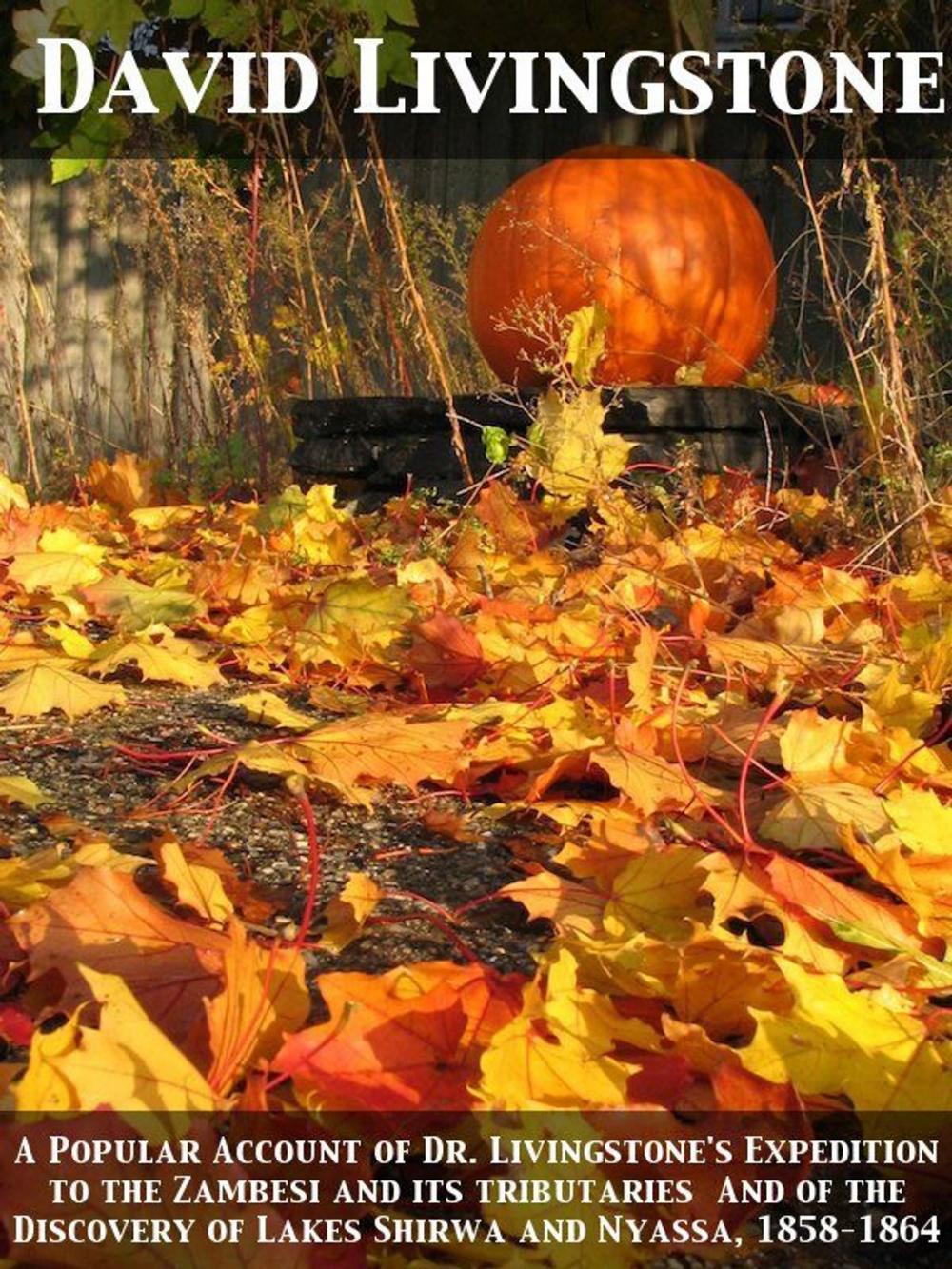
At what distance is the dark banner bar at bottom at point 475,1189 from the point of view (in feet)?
2.42

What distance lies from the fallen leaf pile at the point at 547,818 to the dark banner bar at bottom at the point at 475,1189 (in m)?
0.02

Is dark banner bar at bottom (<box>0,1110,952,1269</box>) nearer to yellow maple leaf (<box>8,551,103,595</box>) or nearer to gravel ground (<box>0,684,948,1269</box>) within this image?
gravel ground (<box>0,684,948,1269</box>)

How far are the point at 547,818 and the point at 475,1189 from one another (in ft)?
2.08

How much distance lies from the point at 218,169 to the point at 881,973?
15.9 ft

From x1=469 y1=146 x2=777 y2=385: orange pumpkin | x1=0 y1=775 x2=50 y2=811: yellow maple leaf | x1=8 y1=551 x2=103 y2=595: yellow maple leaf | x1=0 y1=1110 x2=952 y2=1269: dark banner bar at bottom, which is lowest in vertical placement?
x1=0 y1=1110 x2=952 y2=1269: dark banner bar at bottom

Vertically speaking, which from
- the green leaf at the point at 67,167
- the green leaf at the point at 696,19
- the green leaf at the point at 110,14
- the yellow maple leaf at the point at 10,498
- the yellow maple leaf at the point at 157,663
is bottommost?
the yellow maple leaf at the point at 157,663

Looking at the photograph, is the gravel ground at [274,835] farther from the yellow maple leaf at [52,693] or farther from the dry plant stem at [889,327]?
the dry plant stem at [889,327]

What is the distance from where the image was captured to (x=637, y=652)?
1.56m

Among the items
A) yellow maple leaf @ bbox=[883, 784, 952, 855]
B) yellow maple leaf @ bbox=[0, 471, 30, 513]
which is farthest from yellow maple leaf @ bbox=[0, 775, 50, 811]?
yellow maple leaf @ bbox=[0, 471, 30, 513]

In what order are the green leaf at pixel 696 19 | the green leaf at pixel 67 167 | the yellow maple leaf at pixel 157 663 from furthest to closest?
the green leaf at pixel 67 167
the green leaf at pixel 696 19
the yellow maple leaf at pixel 157 663

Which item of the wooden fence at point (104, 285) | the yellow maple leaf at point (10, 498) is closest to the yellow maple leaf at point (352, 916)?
the yellow maple leaf at point (10, 498)

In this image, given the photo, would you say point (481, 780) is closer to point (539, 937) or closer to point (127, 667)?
point (539, 937)

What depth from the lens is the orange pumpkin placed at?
3.60 meters

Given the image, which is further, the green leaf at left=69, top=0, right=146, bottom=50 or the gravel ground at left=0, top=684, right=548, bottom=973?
the green leaf at left=69, top=0, right=146, bottom=50
